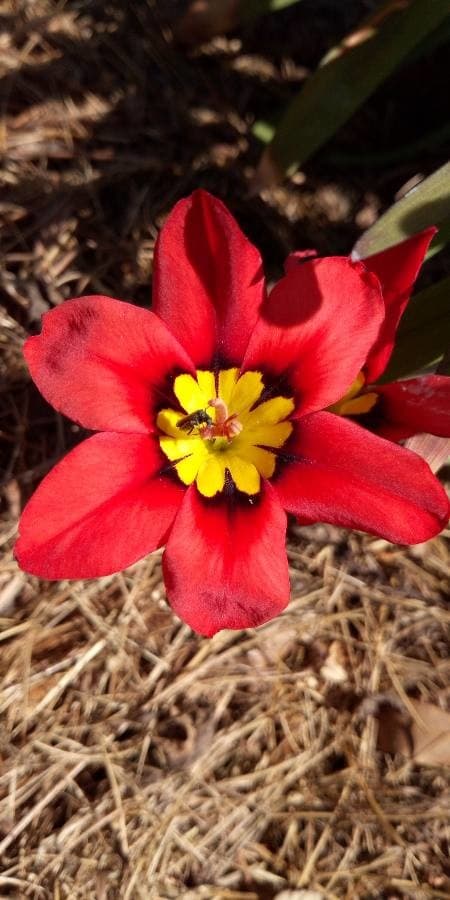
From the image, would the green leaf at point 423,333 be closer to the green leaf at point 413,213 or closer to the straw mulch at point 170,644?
the green leaf at point 413,213

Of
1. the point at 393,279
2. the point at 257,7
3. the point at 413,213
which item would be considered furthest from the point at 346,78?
the point at 393,279

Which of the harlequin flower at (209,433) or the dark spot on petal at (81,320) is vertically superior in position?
the dark spot on petal at (81,320)

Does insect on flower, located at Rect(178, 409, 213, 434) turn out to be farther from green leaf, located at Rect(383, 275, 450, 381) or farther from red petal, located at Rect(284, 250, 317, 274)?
green leaf, located at Rect(383, 275, 450, 381)

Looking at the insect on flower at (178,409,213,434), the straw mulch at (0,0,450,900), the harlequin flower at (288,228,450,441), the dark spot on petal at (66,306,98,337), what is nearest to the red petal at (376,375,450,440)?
the harlequin flower at (288,228,450,441)

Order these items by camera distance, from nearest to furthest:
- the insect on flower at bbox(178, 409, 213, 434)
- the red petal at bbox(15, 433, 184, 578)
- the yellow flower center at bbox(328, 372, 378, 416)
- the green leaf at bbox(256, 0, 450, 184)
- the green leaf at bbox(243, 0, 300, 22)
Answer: the red petal at bbox(15, 433, 184, 578), the insect on flower at bbox(178, 409, 213, 434), the yellow flower center at bbox(328, 372, 378, 416), the green leaf at bbox(256, 0, 450, 184), the green leaf at bbox(243, 0, 300, 22)

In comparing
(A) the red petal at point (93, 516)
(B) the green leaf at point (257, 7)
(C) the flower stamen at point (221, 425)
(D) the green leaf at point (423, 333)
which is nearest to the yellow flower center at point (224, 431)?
(C) the flower stamen at point (221, 425)

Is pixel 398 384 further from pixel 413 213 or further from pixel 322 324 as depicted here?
pixel 413 213
